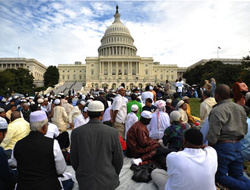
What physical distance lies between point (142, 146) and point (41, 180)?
2969 mm

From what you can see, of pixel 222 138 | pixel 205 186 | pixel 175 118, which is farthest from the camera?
pixel 175 118

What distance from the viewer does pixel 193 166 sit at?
250 cm

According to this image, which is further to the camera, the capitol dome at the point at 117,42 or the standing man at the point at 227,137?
the capitol dome at the point at 117,42

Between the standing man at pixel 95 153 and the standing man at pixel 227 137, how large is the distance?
6.71ft

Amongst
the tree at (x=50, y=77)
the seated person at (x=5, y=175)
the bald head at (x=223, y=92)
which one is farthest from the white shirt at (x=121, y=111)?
the tree at (x=50, y=77)

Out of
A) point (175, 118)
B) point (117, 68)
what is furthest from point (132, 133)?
point (117, 68)

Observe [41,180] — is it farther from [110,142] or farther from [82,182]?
[110,142]

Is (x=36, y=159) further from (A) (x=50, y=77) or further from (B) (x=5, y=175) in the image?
(A) (x=50, y=77)

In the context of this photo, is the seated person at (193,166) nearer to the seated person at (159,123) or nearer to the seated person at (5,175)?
the seated person at (5,175)

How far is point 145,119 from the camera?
475 centimetres

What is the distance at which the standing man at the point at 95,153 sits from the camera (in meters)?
→ 2.66

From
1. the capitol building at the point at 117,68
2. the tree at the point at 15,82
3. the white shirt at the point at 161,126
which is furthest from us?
the capitol building at the point at 117,68

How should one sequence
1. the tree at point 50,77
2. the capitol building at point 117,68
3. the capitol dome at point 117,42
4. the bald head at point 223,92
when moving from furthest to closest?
the capitol dome at point 117,42 → the tree at point 50,77 → the capitol building at point 117,68 → the bald head at point 223,92

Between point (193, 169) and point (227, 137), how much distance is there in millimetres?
1451
